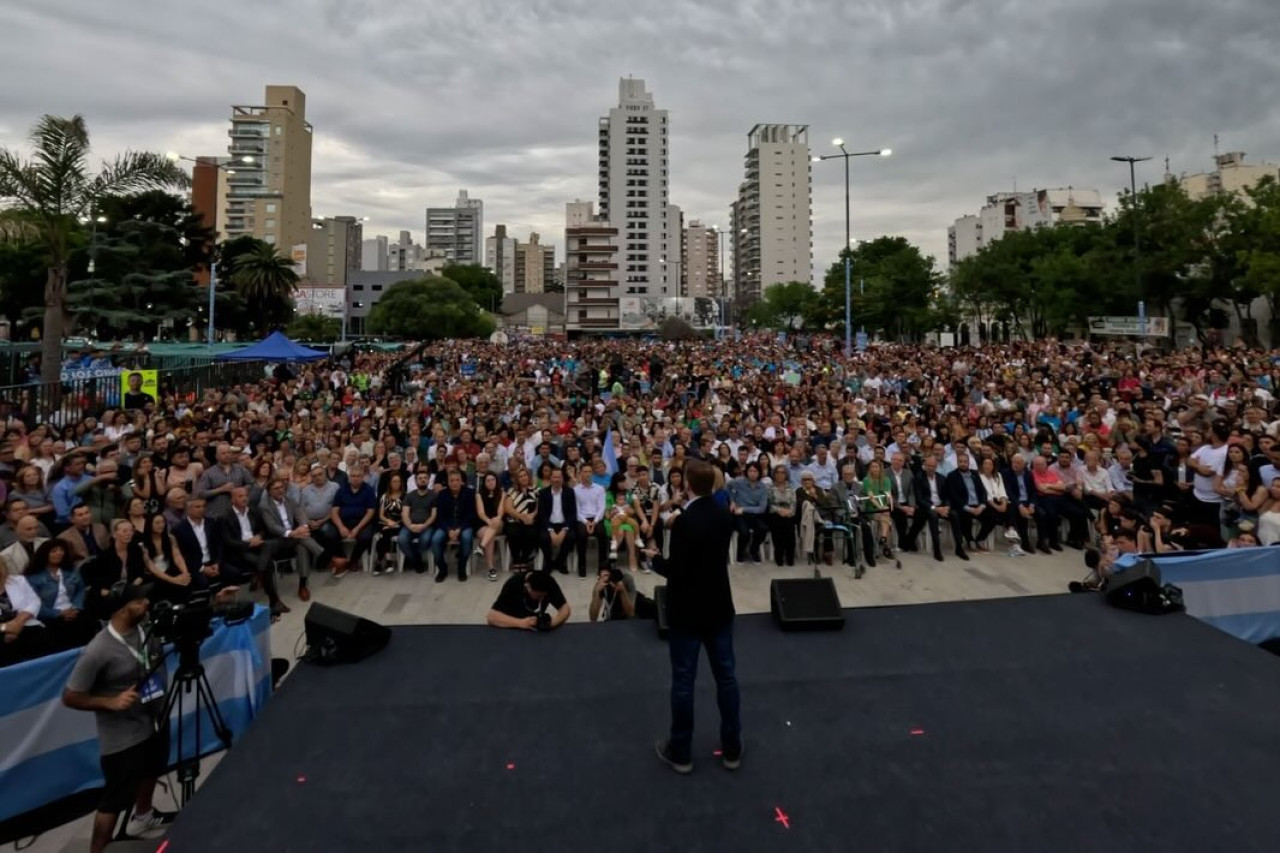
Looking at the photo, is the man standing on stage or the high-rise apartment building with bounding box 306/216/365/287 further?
the high-rise apartment building with bounding box 306/216/365/287

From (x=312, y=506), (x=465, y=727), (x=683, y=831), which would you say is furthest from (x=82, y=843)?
(x=312, y=506)

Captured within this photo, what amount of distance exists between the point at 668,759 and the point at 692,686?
0.44m

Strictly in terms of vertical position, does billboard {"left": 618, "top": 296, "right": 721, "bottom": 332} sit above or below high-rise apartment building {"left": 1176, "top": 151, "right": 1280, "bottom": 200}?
below

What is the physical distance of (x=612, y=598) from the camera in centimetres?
616

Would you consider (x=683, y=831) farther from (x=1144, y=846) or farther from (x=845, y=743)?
(x=1144, y=846)

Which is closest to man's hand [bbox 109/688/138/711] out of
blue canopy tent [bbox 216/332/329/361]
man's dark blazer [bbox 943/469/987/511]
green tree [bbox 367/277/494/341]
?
man's dark blazer [bbox 943/469/987/511]

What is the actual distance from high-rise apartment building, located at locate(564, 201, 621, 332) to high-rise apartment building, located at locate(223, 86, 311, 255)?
44.4 meters

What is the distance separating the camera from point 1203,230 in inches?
1468

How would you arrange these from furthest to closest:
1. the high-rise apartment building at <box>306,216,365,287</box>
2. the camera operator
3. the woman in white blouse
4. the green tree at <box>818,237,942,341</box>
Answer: the high-rise apartment building at <box>306,216,365,287</box> < the green tree at <box>818,237,942,341</box> < the woman in white blouse < the camera operator

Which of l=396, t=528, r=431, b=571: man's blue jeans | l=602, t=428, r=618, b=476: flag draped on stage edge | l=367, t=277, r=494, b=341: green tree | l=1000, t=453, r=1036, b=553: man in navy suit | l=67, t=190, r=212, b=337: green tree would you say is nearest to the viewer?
l=396, t=528, r=431, b=571: man's blue jeans

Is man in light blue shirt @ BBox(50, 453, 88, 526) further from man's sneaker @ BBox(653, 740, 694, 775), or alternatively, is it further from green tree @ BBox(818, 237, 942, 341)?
green tree @ BBox(818, 237, 942, 341)

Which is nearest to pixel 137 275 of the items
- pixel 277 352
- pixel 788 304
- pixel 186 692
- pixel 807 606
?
pixel 277 352

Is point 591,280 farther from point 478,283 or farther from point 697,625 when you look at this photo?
point 697,625

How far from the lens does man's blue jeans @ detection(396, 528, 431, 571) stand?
28.8ft
